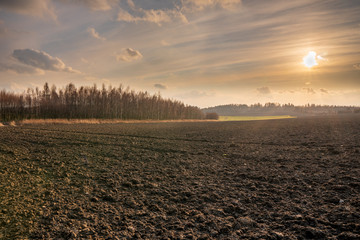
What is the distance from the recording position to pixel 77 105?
68.6 meters

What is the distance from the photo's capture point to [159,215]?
4.99 metres

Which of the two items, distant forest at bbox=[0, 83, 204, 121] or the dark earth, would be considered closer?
the dark earth

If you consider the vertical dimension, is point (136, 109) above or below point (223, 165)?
above

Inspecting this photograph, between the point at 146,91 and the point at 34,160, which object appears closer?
the point at 34,160

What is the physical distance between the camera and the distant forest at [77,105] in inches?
2379

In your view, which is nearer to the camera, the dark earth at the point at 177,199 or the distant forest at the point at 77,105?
the dark earth at the point at 177,199

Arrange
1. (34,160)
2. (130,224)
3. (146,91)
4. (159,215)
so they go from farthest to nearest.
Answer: (146,91)
(34,160)
(159,215)
(130,224)

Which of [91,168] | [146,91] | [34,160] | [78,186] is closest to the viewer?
[78,186]

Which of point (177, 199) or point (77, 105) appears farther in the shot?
point (77, 105)

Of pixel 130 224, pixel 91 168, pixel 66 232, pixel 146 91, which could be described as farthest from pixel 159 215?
pixel 146 91

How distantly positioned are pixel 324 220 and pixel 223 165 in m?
5.40

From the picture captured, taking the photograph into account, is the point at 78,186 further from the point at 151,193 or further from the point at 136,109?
the point at 136,109

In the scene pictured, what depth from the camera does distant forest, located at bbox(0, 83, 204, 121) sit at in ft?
198

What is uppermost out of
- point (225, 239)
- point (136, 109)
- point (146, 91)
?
point (146, 91)
